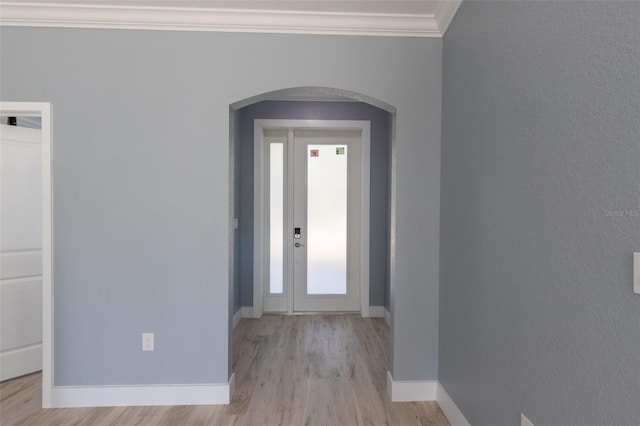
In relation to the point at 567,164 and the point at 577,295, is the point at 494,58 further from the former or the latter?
the point at 577,295

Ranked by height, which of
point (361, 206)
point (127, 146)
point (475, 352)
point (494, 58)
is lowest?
point (475, 352)

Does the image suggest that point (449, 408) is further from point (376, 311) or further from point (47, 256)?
point (47, 256)

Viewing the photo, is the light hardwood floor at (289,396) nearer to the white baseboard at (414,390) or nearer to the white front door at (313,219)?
the white baseboard at (414,390)

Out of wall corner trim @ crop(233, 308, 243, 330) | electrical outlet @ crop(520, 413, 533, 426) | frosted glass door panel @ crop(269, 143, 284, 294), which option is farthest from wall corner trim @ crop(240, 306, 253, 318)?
electrical outlet @ crop(520, 413, 533, 426)

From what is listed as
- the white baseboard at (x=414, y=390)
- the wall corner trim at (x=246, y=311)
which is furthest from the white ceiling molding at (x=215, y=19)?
the wall corner trim at (x=246, y=311)

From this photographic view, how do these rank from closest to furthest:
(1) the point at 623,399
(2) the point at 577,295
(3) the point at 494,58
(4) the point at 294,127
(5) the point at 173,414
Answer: (1) the point at 623,399, (2) the point at 577,295, (3) the point at 494,58, (5) the point at 173,414, (4) the point at 294,127

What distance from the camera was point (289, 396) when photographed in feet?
8.30

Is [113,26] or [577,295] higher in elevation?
[113,26]

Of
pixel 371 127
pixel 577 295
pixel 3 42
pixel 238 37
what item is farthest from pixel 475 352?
pixel 3 42

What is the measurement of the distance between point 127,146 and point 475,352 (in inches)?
94.2

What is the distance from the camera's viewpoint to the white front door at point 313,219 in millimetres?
4344

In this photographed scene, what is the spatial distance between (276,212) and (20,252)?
2364mm

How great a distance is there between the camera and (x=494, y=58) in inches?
68.0

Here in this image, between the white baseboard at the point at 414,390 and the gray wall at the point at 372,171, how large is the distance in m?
1.73
